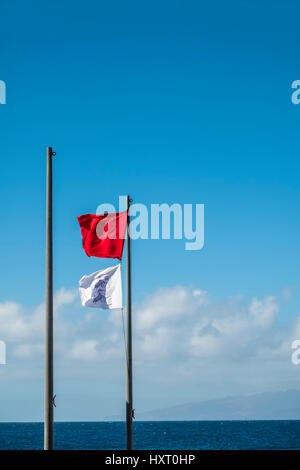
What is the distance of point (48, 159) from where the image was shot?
1839 centimetres

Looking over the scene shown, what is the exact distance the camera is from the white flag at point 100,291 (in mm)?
21203

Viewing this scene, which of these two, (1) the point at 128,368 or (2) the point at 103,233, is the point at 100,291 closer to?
(2) the point at 103,233

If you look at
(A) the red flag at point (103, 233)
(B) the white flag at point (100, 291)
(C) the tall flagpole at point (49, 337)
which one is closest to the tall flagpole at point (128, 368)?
(A) the red flag at point (103, 233)

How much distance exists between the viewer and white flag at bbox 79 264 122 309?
2120 cm

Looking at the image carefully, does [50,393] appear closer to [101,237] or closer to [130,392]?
[130,392]

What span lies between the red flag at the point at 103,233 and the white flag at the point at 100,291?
73 centimetres

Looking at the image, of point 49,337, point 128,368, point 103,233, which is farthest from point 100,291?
point 49,337

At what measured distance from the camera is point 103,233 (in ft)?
71.1

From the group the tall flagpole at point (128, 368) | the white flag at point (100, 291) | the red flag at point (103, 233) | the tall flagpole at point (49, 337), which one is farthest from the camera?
the red flag at point (103, 233)

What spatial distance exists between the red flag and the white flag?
734 millimetres

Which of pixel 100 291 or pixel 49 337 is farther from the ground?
pixel 100 291

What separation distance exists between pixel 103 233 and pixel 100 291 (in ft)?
5.51

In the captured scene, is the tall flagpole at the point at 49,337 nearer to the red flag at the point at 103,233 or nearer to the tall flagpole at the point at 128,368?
the red flag at the point at 103,233
